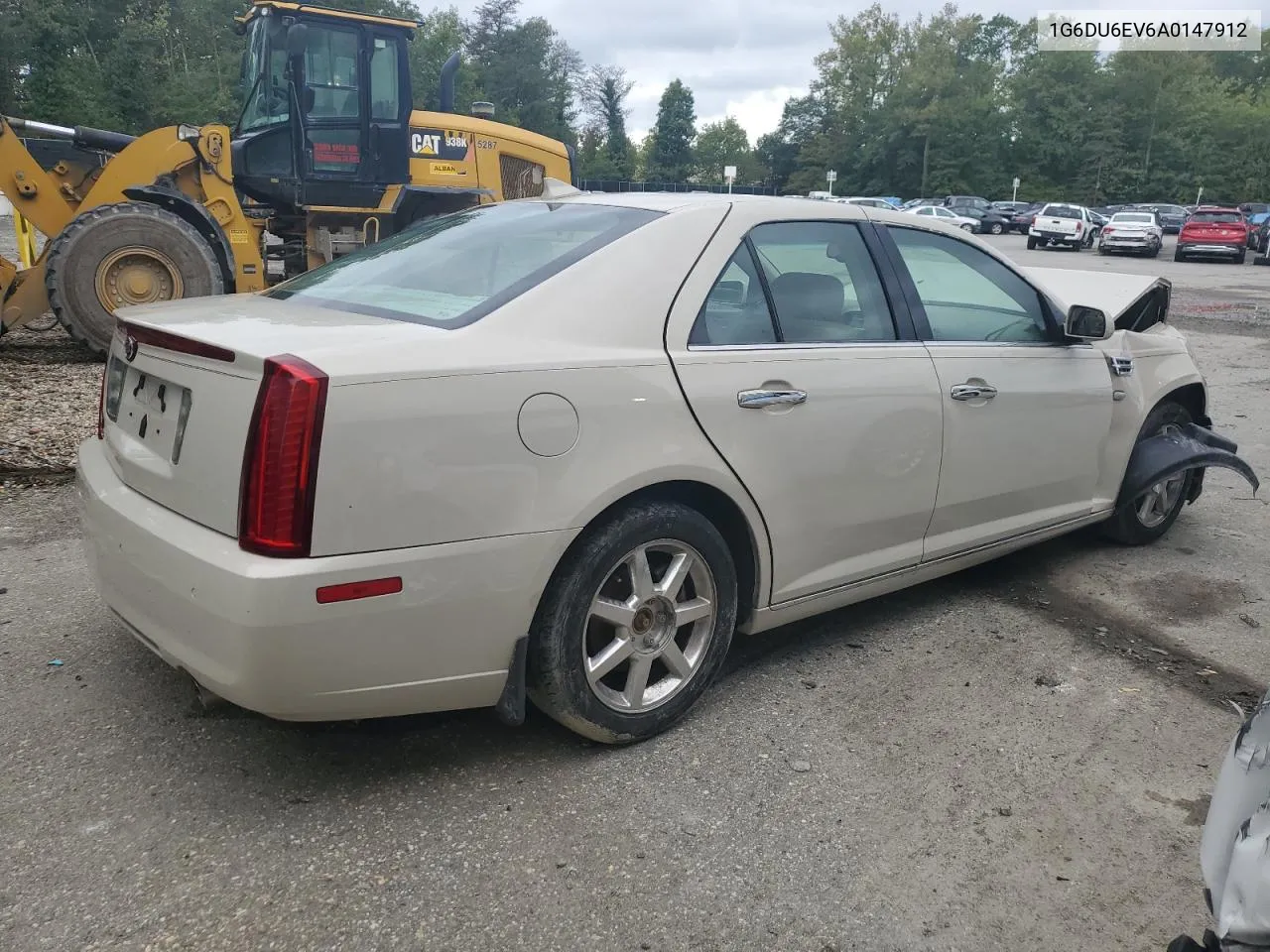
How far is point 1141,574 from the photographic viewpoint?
15.2 ft

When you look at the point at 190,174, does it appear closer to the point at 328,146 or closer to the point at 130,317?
the point at 328,146

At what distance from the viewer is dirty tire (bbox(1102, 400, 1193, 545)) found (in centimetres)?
478

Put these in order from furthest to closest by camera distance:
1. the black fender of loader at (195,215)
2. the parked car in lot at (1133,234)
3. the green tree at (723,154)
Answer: the green tree at (723,154) < the parked car in lot at (1133,234) < the black fender of loader at (195,215)

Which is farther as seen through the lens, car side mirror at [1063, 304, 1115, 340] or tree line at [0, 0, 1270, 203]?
tree line at [0, 0, 1270, 203]

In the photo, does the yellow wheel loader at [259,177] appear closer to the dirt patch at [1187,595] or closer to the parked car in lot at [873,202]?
the parked car in lot at [873,202]

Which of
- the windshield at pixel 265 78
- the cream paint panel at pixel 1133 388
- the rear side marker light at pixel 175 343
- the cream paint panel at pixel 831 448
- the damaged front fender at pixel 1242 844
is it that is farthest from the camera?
the windshield at pixel 265 78

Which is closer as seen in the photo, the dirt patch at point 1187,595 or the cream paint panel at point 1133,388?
the dirt patch at point 1187,595

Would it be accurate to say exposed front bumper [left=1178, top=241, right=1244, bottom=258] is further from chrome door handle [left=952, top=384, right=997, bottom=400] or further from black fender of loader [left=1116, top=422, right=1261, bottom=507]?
chrome door handle [left=952, top=384, right=997, bottom=400]

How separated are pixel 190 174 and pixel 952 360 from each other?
822cm

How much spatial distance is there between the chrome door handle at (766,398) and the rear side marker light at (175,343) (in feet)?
4.64

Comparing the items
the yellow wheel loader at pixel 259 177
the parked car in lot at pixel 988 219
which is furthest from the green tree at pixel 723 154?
the yellow wheel loader at pixel 259 177

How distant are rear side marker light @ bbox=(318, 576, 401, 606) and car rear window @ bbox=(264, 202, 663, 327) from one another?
702 millimetres

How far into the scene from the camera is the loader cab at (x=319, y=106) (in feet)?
32.3

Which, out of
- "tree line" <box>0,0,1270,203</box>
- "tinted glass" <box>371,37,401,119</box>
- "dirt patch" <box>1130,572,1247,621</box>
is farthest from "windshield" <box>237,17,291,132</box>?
"tree line" <box>0,0,1270,203</box>
